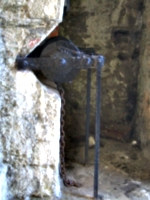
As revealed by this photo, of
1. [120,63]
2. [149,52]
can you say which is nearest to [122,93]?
[120,63]

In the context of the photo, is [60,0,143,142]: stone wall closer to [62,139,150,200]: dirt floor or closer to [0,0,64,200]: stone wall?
[62,139,150,200]: dirt floor

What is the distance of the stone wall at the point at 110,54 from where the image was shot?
197 cm

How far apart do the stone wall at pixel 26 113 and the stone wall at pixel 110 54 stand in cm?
67

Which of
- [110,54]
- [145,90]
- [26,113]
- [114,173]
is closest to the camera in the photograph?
[26,113]

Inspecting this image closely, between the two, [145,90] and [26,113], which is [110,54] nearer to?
[145,90]

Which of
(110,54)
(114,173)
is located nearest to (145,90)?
(110,54)

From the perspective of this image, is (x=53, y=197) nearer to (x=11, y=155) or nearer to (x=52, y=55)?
(x=11, y=155)

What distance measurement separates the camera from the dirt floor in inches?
62.1

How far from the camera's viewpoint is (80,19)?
1.98 metres

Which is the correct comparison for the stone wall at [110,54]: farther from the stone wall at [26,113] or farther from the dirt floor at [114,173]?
the stone wall at [26,113]

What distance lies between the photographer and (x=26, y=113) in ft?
4.55

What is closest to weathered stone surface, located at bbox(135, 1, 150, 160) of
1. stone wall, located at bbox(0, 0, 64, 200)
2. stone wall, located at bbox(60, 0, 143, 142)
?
stone wall, located at bbox(60, 0, 143, 142)

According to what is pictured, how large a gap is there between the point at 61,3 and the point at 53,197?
0.96m

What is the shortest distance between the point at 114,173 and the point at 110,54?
32.2 inches
